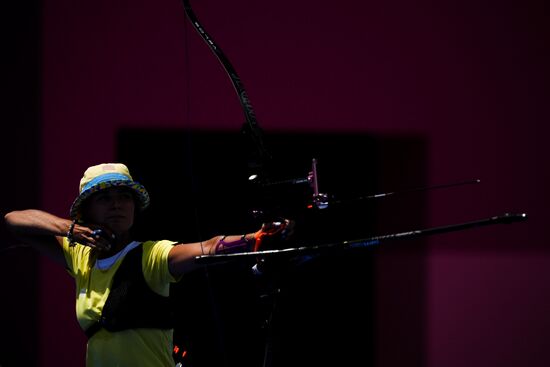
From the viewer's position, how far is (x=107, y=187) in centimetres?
227

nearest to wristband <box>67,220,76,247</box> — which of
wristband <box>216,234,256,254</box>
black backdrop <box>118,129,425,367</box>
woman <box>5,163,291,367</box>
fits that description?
woman <box>5,163,291,367</box>

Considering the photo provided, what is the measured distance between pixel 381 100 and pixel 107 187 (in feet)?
5.48

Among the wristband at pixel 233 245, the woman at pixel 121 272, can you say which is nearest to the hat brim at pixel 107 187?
the woman at pixel 121 272

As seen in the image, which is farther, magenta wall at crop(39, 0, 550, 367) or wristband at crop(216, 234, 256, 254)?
magenta wall at crop(39, 0, 550, 367)

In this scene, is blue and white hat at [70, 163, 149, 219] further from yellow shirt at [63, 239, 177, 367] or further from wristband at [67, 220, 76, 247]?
yellow shirt at [63, 239, 177, 367]

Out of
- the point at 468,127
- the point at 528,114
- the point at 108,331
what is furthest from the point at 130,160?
the point at 528,114

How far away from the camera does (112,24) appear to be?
338 centimetres

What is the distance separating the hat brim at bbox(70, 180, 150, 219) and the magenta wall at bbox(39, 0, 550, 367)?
0.98 m

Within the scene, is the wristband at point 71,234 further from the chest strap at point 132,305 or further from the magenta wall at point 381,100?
A: the magenta wall at point 381,100

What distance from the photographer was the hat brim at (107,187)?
227cm

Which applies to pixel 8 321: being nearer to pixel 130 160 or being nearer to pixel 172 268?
pixel 130 160

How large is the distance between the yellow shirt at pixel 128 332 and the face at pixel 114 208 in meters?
0.08

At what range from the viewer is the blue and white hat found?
2.27 meters

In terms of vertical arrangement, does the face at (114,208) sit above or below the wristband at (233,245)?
above
